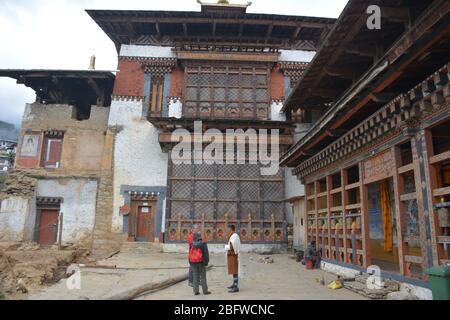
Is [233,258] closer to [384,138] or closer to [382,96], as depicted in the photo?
[384,138]

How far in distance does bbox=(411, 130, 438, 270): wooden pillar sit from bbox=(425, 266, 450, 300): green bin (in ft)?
2.40

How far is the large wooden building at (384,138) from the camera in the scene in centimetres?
525

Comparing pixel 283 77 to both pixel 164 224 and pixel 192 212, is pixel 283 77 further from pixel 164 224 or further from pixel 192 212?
pixel 164 224

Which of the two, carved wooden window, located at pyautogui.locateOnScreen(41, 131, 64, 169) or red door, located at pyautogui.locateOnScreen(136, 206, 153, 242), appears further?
carved wooden window, located at pyautogui.locateOnScreen(41, 131, 64, 169)

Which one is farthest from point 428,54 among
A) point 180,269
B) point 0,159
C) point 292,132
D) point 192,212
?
point 0,159

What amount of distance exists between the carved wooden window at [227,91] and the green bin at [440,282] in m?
13.1

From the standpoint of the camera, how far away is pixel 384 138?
22.8 feet

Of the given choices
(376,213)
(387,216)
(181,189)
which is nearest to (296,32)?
(181,189)

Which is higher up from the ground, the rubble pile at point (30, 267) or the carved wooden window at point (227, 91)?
the carved wooden window at point (227, 91)

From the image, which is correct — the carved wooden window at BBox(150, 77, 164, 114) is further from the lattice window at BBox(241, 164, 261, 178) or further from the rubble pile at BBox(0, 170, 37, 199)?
the rubble pile at BBox(0, 170, 37, 199)

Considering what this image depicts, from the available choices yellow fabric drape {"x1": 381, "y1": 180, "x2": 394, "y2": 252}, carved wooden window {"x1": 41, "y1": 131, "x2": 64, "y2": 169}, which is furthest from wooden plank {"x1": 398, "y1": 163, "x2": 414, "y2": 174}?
carved wooden window {"x1": 41, "y1": 131, "x2": 64, "y2": 169}

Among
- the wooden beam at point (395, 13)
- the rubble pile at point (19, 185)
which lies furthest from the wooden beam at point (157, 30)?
the wooden beam at point (395, 13)

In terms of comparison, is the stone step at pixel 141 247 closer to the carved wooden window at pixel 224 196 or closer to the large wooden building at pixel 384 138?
the carved wooden window at pixel 224 196

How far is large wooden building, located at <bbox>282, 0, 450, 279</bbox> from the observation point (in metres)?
5.25
